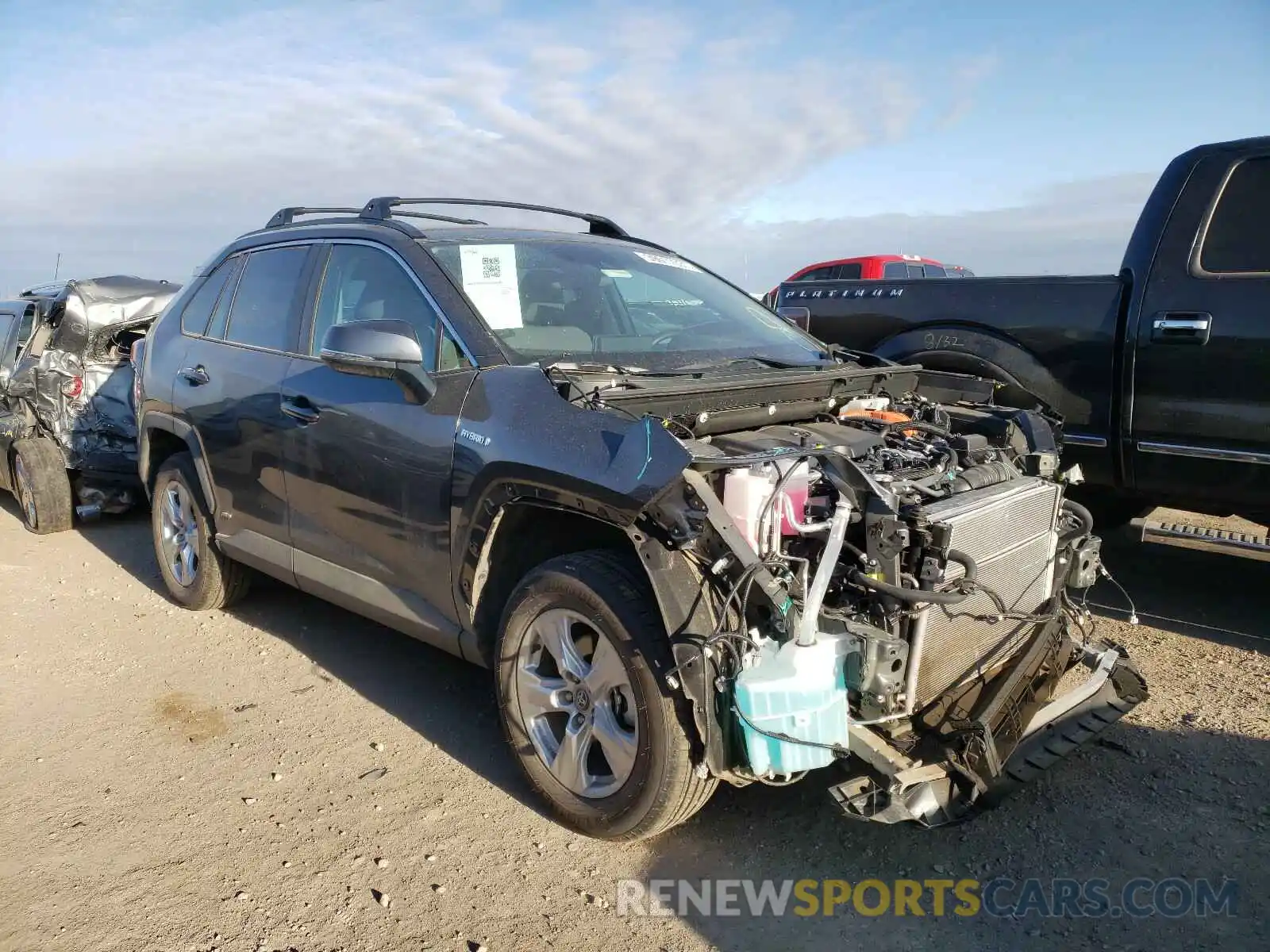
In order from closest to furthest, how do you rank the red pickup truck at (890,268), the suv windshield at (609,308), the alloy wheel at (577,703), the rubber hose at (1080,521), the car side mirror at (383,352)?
the alloy wheel at (577,703)
the car side mirror at (383,352)
the rubber hose at (1080,521)
the suv windshield at (609,308)
the red pickup truck at (890,268)

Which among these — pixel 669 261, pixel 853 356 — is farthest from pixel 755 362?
pixel 669 261

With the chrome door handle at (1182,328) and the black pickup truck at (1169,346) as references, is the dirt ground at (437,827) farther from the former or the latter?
the chrome door handle at (1182,328)

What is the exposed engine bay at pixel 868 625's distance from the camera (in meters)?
2.56

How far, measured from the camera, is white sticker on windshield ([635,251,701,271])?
4.48 meters

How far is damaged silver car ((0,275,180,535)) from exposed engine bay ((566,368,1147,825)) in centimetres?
602

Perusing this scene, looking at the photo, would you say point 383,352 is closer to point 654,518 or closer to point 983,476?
point 654,518

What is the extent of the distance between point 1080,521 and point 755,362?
138cm

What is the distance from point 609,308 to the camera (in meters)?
3.98

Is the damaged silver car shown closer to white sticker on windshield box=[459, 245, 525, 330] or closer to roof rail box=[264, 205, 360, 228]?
roof rail box=[264, 205, 360, 228]

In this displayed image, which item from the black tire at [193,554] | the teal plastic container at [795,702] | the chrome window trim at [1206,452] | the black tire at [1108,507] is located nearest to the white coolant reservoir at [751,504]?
the teal plastic container at [795,702]

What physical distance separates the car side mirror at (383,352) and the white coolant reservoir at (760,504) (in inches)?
48.1

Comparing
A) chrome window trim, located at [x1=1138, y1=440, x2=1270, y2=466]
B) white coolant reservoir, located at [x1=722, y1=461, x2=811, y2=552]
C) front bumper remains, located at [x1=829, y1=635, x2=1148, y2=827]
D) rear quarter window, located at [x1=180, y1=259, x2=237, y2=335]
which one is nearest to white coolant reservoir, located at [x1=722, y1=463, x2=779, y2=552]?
white coolant reservoir, located at [x1=722, y1=461, x2=811, y2=552]

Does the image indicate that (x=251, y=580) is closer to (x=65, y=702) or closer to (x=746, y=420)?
(x=65, y=702)

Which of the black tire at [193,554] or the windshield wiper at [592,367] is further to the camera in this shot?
the black tire at [193,554]
